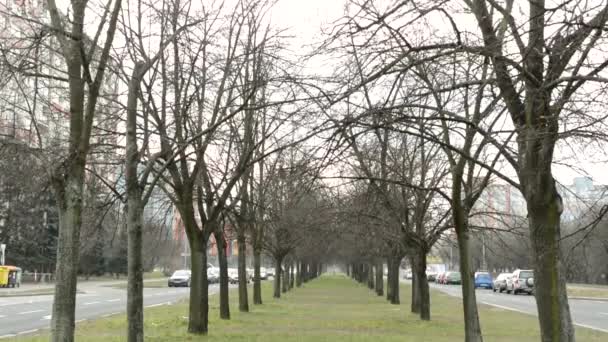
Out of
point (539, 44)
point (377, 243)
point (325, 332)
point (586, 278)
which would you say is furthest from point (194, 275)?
point (586, 278)

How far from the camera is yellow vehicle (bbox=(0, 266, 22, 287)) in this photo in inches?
1775

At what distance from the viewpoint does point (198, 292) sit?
16.1m

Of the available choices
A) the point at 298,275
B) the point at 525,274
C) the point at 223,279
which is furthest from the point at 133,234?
the point at 298,275

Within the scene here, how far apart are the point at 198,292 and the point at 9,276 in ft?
111

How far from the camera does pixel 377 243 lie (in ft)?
100

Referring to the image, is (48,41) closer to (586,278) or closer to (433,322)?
(433,322)

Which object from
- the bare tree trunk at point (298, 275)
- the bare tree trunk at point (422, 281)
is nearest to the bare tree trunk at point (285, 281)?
the bare tree trunk at point (298, 275)

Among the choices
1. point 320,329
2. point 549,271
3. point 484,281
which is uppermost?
point 549,271

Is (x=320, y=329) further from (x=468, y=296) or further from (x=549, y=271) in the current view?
(x=549, y=271)

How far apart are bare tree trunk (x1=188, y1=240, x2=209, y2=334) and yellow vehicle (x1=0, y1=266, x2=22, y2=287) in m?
32.7

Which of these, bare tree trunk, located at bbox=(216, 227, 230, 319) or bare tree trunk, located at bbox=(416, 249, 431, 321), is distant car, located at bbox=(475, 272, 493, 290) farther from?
bare tree trunk, located at bbox=(216, 227, 230, 319)

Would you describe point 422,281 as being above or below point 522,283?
above

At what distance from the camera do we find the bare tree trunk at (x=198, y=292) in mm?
15852

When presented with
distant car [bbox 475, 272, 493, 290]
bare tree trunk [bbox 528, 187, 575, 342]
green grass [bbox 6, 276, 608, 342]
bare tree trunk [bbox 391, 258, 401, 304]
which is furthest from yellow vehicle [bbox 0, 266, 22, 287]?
bare tree trunk [bbox 528, 187, 575, 342]
